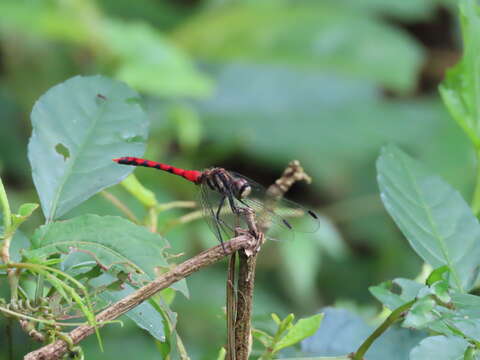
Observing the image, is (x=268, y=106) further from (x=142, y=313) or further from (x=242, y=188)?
(x=142, y=313)

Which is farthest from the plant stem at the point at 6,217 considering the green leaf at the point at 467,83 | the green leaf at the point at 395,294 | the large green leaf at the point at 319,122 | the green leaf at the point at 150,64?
the large green leaf at the point at 319,122

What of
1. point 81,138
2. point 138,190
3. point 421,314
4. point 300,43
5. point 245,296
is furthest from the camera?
point 300,43

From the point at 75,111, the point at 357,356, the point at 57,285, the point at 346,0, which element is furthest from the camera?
the point at 346,0

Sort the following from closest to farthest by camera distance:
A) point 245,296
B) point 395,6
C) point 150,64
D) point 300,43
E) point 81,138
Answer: point 245,296
point 81,138
point 150,64
point 300,43
point 395,6

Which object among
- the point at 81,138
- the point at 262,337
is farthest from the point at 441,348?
the point at 81,138

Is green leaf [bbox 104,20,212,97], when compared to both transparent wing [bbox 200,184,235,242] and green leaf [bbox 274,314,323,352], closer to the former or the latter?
transparent wing [bbox 200,184,235,242]

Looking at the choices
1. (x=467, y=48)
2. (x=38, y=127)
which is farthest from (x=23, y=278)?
(x=467, y=48)

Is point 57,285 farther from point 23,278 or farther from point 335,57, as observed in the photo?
point 335,57
